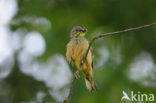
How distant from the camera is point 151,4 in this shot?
8.27 metres

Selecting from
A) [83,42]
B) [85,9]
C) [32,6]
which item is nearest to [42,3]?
[32,6]

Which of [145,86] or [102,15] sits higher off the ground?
[102,15]

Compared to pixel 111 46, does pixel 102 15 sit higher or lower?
higher

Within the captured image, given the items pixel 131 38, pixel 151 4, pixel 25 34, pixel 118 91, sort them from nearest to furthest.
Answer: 1. pixel 118 91
2. pixel 151 4
3. pixel 131 38
4. pixel 25 34

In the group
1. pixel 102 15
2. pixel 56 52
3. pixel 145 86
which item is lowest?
pixel 145 86

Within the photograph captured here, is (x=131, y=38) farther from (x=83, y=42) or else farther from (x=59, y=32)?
(x=83, y=42)

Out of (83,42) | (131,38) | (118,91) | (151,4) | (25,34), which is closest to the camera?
(83,42)

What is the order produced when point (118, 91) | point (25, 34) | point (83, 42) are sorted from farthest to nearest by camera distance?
point (25, 34) → point (118, 91) → point (83, 42)

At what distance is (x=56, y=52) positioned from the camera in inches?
340

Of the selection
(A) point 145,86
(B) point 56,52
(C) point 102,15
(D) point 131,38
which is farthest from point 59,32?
(A) point 145,86

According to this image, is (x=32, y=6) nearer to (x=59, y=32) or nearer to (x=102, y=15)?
(x=59, y=32)

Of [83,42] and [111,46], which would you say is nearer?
[83,42]

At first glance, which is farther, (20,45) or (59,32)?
(20,45)

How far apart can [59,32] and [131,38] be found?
1.51m
